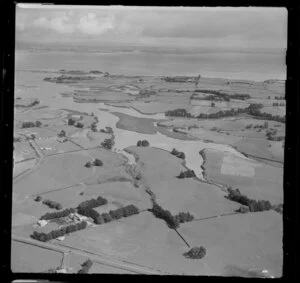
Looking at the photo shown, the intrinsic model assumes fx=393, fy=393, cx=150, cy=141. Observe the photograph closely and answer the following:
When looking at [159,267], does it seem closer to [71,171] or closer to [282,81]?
[71,171]

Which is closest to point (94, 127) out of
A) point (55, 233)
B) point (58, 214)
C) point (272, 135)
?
point (58, 214)

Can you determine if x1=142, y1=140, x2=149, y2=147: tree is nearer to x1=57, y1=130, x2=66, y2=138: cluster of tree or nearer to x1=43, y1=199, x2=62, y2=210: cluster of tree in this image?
x1=57, y1=130, x2=66, y2=138: cluster of tree

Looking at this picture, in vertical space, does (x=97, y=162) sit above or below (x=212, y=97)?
below

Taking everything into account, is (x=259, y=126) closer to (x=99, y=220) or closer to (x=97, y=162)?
(x=97, y=162)

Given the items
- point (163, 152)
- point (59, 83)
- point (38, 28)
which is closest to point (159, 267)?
point (163, 152)

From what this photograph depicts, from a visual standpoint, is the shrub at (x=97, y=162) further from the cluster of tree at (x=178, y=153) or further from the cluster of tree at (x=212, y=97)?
the cluster of tree at (x=212, y=97)

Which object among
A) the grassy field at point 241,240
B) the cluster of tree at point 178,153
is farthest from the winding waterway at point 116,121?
the grassy field at point 241,240

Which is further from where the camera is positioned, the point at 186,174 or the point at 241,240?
the point at 186,174
